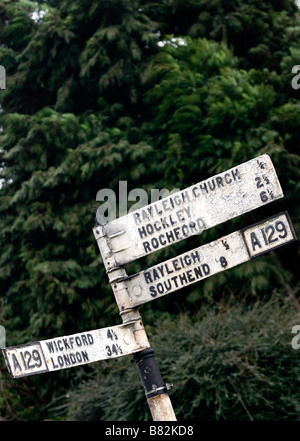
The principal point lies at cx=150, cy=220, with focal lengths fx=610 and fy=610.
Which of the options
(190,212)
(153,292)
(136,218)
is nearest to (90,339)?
(153,292)

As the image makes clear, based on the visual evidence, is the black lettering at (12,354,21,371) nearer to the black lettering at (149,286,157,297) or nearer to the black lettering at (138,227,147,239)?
the black lettering at (149,286,157,297)

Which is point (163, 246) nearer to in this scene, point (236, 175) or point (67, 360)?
point (236, 175)

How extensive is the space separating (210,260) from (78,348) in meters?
0.87

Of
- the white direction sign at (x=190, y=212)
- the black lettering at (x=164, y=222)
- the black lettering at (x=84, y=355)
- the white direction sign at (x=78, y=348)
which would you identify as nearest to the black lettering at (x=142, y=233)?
the white direction sign at (x=190, y=212)

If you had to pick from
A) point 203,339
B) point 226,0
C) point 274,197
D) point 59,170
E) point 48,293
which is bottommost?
point 203,339

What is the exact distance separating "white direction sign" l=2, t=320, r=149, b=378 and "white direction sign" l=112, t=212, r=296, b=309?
0.57 feet

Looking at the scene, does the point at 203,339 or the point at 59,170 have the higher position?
the point at 59,170

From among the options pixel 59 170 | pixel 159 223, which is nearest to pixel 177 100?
pixel 59 170

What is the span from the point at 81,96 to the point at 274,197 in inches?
330

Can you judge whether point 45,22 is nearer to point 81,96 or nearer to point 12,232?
point 81,96

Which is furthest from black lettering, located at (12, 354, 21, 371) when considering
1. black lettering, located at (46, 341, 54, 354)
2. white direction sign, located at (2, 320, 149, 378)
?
black lettering, located at (46, 341, 54, 354)

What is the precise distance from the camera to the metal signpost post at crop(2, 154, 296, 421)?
327cm

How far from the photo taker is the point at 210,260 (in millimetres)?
3338

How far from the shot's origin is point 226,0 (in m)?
10.5
